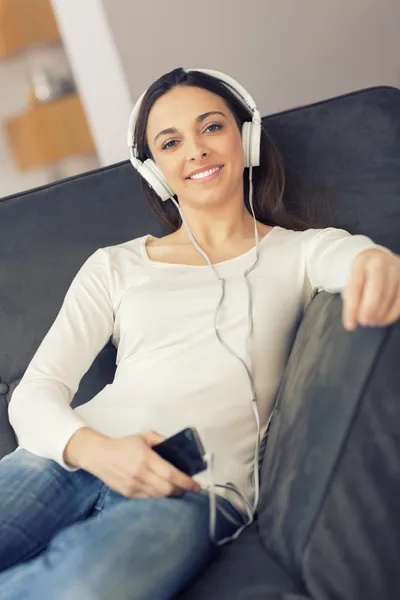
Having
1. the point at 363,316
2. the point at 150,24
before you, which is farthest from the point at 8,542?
the point at 150,24

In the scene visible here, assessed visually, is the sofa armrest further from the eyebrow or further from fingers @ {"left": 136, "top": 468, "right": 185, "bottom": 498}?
the eyebrow

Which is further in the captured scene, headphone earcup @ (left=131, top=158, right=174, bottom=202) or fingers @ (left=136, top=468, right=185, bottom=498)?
headphone earcup @ (left=131, top=158, right=174, bottom=202)

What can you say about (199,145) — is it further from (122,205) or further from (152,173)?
(122,205)

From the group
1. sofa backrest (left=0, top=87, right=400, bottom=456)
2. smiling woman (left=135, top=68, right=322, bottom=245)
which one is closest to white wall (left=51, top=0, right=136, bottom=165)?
sofa backrest (left=0, top=87, right=400, bottom=456)

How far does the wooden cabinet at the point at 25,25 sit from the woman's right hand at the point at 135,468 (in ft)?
3.20

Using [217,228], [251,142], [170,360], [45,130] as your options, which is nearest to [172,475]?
[170,360]

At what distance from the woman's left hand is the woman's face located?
0.39m

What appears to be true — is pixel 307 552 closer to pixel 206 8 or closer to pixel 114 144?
pixel 114 144

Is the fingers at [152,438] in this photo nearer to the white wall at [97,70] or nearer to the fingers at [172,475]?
the fingers at [172,475]

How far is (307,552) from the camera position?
600 mm

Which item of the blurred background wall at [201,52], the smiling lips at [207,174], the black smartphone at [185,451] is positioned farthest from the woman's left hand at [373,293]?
the blurred background wall at [201,52]

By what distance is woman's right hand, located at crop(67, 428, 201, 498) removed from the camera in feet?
2.33

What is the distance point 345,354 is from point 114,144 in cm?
95

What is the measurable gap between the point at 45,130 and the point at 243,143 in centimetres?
56
